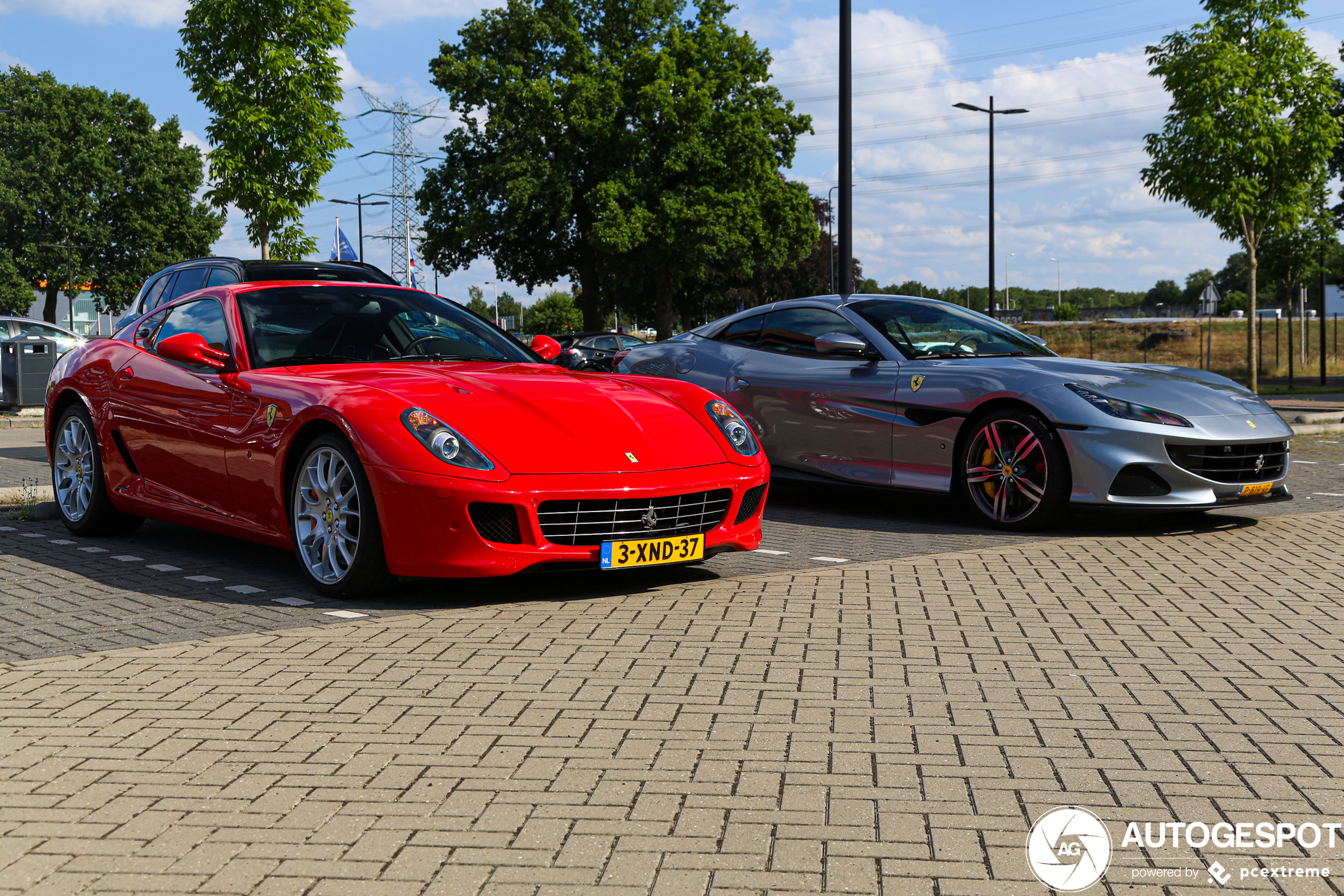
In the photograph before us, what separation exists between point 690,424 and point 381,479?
63.0 inches

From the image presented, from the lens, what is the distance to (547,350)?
7.28m

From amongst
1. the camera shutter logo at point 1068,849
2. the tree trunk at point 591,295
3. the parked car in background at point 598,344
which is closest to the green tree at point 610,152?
the tree trunk at point 591,295

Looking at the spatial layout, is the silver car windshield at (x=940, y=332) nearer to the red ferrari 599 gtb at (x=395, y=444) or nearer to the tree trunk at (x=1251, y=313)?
the red ferrari 599 gtb at (x=395, y=444)

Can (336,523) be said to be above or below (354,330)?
below

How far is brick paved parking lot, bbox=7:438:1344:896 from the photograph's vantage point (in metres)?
2.86

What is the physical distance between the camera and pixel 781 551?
731 cm

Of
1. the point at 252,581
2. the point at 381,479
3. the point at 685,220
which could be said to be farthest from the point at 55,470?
the point at 685,220

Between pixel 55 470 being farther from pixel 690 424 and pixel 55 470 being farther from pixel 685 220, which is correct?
pixel 685 220

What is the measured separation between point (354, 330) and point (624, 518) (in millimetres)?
2026

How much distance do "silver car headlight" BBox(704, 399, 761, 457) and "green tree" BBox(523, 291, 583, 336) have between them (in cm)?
10785

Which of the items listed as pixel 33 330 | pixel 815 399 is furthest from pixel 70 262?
pixel 815 399

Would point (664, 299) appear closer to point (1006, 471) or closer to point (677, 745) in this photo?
point (1006, 471)

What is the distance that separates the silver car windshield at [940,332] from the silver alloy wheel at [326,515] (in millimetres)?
4272

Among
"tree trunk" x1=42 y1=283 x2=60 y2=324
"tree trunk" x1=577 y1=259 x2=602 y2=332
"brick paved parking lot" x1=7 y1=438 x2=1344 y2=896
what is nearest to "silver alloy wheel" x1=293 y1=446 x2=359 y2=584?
"brick paved parking lot" x1=7 y1=438 x2=1344 y2=896
